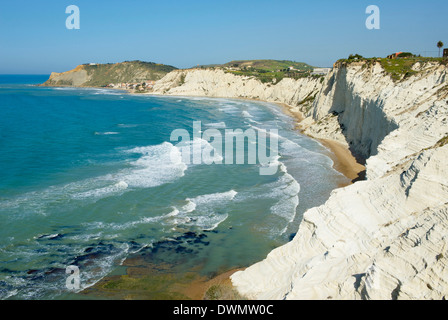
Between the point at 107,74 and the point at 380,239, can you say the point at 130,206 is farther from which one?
the point at 107,74

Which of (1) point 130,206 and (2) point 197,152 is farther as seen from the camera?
(2) point 197,152

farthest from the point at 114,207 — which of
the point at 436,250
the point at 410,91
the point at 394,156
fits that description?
the point at 410,91

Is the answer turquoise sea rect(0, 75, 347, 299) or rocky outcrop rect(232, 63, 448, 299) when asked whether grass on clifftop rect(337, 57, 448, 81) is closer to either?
turquoise sea rect(0, 75, 347, 299)

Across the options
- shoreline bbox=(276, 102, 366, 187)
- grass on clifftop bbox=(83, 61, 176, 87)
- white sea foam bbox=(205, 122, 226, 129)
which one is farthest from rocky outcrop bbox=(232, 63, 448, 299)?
grass on clifftop bbox=(83, 61, 176, 87)

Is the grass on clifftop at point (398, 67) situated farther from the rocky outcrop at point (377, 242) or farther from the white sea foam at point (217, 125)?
the white sea foam at point (217, 125)

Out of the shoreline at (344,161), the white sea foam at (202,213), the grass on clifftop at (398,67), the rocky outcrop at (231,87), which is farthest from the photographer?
the rocky outcrop at (231,87)

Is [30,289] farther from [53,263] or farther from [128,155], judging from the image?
[128,155]

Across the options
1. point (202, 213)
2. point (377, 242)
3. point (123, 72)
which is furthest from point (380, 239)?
point (123, 72)

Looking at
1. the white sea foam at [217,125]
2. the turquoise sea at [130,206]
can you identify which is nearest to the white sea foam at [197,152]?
the turquoise sea at [130,206]
